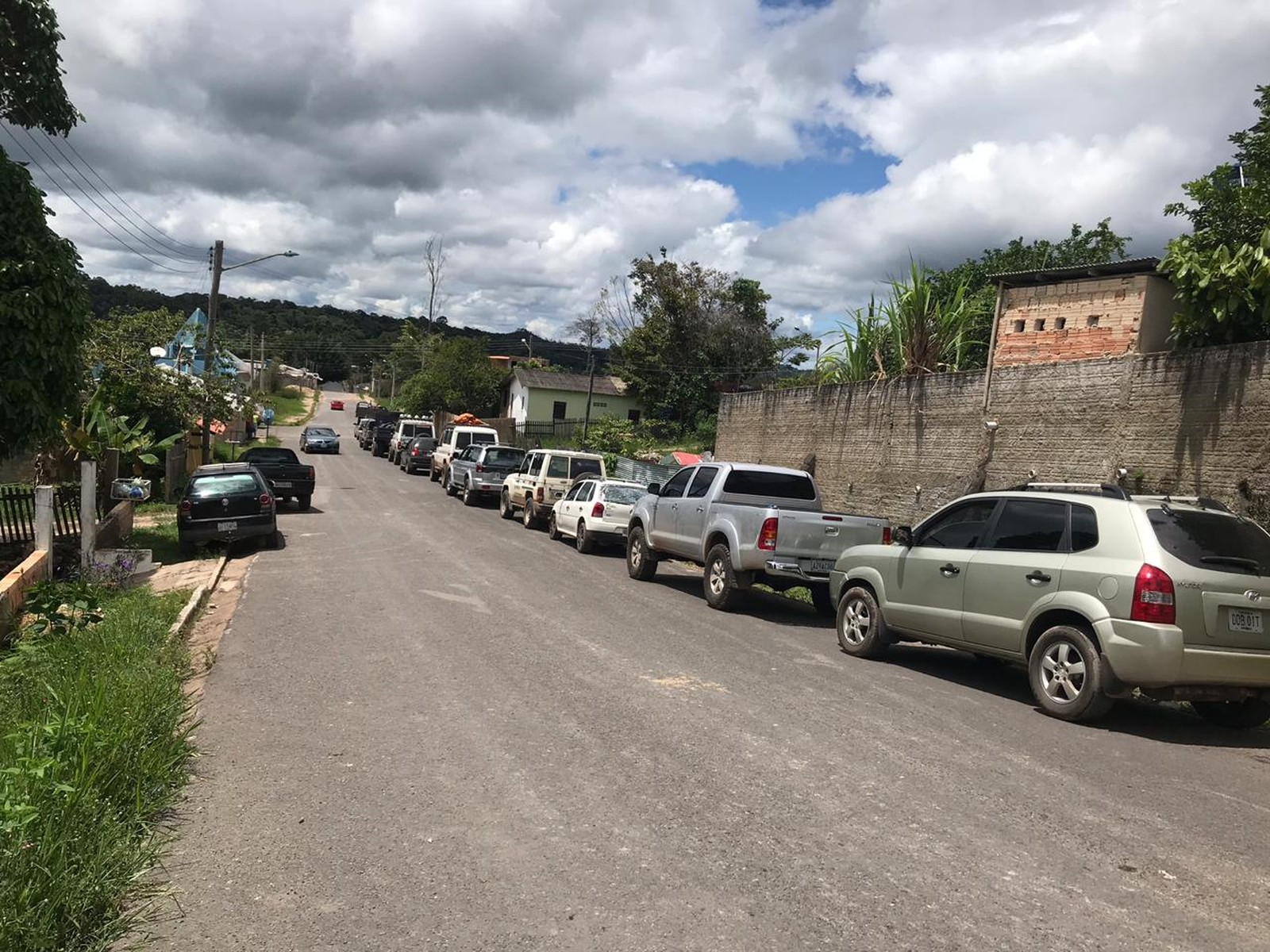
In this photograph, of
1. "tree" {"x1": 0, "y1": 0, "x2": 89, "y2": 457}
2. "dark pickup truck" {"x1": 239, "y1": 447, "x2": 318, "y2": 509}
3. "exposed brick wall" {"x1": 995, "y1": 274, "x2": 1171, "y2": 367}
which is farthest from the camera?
"dark pickup truck" {"x1": 239, "y1": 447, "x2": 318, "y2": 509}

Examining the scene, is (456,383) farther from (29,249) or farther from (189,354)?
(29,249)

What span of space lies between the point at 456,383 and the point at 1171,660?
63.0m

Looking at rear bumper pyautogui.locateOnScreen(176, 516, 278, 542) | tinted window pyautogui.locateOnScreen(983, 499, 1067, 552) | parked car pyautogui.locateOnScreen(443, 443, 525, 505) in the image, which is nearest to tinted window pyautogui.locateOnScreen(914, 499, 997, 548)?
tinted window pyautogui.locateOnScreen(983, 499, 1067, 552)

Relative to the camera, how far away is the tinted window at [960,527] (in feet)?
27.8

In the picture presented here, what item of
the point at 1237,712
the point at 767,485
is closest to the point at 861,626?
the point at 1237,712

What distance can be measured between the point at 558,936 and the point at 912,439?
15.5 meters

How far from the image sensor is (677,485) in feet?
46.5

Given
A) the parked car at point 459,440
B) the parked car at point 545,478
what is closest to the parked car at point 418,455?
the parked car at point 459,440

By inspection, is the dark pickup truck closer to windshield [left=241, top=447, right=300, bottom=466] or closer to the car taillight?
windshield [left=241, top=447, right=300, bottom=466]

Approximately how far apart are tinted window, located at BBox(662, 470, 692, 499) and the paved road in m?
4.48

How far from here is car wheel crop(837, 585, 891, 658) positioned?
932 cm

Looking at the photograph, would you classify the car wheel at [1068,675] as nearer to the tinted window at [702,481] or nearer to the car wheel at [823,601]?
the car wheel at [823,601]

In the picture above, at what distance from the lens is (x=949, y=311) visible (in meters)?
18.2

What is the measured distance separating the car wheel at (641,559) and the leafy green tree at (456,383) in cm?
5326
